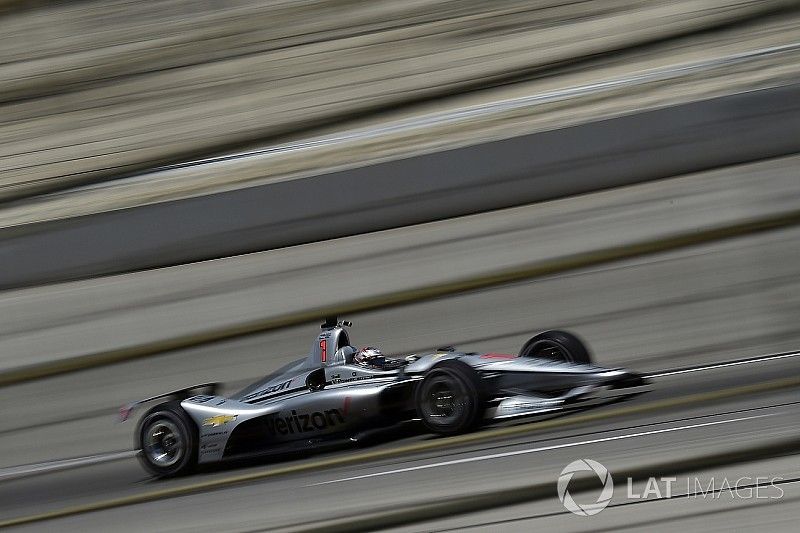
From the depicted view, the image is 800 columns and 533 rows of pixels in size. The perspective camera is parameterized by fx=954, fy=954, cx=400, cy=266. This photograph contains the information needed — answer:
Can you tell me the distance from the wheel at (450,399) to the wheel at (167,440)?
632mm

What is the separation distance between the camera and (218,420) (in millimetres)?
2543

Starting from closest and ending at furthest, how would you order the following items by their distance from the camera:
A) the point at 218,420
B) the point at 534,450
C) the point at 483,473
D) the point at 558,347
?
the point at 483,473
the point at 534,450
the point at 558,347
the point at 218,420

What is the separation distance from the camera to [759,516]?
1.32 m

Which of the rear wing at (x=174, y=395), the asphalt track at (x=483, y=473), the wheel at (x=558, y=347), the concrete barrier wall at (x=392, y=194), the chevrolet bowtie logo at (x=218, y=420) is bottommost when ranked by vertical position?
the asphalt track at (x=483, y=473)

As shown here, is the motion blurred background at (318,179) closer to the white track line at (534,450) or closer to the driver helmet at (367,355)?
the driver helmet at (367,355)

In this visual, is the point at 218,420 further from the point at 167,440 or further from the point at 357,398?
the point at 357,398

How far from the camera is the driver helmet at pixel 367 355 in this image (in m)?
2.44

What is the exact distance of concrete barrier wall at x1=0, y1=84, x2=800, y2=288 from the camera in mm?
2102

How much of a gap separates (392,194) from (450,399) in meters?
0.57

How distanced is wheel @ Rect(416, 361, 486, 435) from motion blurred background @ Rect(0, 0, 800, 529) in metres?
0.23

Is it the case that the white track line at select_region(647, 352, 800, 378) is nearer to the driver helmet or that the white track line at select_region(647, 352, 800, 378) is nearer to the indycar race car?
the indycar race car

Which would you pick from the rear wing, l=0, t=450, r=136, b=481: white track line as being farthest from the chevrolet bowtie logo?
l=0, t=450, r=136, b=481: white track line

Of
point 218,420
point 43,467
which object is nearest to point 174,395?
point 218,420

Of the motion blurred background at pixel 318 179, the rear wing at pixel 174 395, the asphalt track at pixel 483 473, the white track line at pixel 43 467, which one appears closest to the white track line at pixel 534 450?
the asphalt track at pixel 483 473
